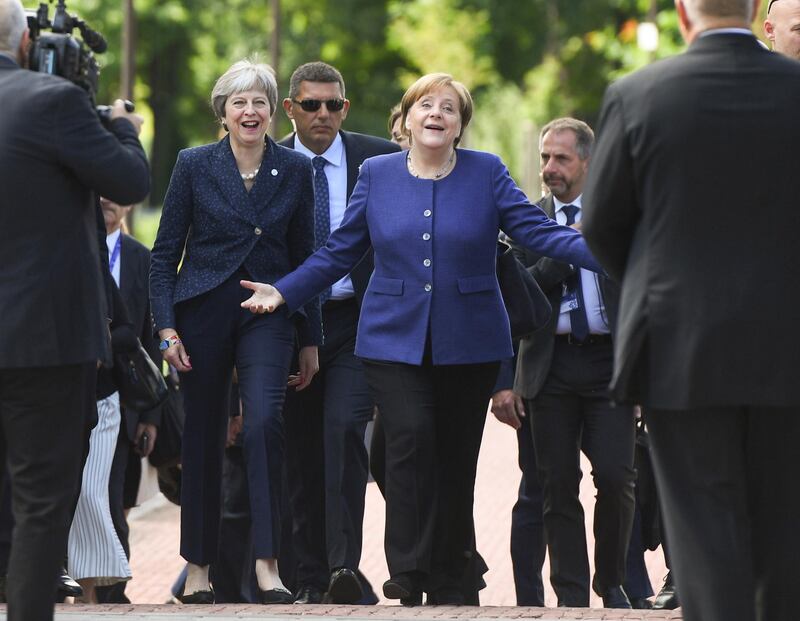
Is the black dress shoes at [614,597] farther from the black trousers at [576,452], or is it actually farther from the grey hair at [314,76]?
the grey hair at [314,76]

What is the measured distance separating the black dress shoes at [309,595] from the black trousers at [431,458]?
868mm

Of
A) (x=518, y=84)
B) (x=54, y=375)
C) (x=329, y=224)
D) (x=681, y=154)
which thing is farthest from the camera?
(x=518, y=84)

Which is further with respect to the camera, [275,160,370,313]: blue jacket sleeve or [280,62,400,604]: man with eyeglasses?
[280,62,400,604]: man with eyeglasses

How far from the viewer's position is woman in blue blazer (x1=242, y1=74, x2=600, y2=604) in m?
7.08

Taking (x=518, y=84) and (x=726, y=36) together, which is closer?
(x=726, y=36)

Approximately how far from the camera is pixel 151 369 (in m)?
7.96

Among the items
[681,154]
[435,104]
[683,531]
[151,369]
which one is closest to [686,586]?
[683,531]

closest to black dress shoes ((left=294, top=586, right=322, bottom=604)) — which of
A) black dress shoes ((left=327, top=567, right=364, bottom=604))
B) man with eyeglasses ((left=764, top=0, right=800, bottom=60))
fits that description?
black dress shoes ((left=327, top=567, right=364, bottom=604))

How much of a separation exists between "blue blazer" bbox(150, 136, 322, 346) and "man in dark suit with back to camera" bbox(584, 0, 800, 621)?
9.05ft

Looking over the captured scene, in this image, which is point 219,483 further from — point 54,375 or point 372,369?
point 54,375

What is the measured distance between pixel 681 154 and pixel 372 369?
2.48m

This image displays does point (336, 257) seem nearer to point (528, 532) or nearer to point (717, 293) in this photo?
point (528, 532)

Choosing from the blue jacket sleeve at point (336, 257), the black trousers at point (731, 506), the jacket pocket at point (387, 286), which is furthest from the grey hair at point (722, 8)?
the blue jacket sleeve at point (336, 257)

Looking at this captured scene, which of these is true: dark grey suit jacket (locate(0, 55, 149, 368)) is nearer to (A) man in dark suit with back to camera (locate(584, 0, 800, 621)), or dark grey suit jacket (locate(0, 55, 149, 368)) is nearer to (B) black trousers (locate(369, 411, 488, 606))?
(A) man in dark suit with back to camera (locate(584, 0, 800, 621))
